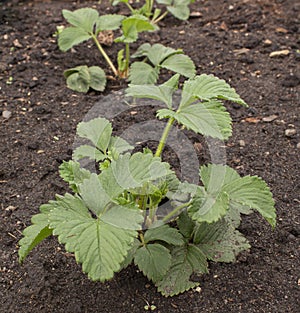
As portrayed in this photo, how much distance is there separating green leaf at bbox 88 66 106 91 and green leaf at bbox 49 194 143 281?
1.10 m

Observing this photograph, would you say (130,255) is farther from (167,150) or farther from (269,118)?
(269,118)

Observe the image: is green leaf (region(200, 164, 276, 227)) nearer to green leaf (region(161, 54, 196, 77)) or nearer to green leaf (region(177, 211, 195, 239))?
green leaf (region(177, 211, 195, 239))

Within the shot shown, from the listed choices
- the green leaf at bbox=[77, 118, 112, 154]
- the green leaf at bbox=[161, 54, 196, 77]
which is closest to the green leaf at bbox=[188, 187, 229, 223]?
the green leaf at bbox=[77, 118, 112, 154]

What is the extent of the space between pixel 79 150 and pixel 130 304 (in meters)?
0.46

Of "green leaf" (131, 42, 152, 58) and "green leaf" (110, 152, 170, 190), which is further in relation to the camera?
"green leaf" (131, 42, 152, 58)

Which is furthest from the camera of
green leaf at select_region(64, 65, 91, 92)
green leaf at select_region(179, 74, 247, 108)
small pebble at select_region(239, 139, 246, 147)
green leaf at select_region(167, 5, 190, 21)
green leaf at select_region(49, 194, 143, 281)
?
green leaf at select_region(167, 5, 190, 21)

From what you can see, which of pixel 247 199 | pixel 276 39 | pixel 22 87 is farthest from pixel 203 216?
pixel 276 39

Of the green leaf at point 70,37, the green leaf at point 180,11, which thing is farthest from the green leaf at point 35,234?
the green leaf at point 180,11

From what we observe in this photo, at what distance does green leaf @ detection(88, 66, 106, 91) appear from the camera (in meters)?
2.40

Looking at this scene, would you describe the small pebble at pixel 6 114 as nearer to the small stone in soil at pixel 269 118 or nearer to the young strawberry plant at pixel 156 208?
the young strawberry plant at pixel 156 208

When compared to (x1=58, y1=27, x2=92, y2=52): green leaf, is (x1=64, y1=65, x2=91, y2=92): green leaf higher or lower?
lower

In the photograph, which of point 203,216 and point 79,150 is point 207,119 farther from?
point 79,150

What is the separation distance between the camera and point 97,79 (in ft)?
7.93

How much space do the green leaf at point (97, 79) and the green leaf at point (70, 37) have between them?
0.14 m
